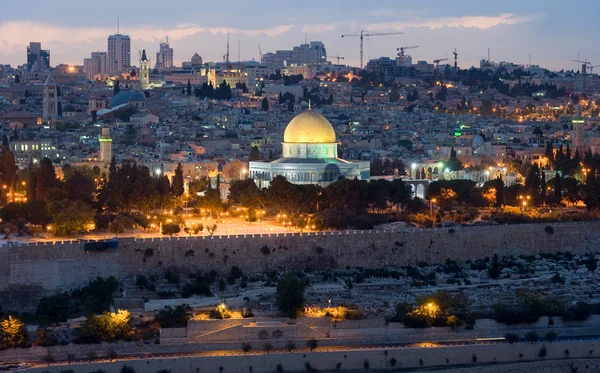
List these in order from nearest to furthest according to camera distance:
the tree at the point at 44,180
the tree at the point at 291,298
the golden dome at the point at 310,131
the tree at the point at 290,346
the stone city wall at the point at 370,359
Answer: the stone city wall at the point at 370,359 → the tree at the point at 290,346 → the tree at the point at 291,298 → the tree at the point at 44,180 → the golden dome at the point at 310,131

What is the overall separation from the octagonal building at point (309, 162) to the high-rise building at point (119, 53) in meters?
97.8

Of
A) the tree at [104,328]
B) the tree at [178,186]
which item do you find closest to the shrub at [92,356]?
the tree at [104,328]

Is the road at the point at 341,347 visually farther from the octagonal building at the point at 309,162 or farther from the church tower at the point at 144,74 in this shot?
the church tower at the point at 144,74

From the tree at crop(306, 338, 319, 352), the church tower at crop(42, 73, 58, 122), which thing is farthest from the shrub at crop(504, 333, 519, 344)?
the church tower at crop(42, 73, 58, 122)

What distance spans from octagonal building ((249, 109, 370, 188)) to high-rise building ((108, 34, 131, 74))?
3849 inches

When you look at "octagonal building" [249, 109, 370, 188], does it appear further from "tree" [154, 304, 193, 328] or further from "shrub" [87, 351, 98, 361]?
"shrub" [87, 351, 98, 361]

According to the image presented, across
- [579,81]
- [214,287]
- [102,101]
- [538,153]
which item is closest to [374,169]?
[538,153]

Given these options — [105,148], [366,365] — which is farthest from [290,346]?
[105,148]

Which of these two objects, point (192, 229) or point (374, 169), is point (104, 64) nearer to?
point (374, 169)

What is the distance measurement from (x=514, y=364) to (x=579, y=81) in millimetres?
106598

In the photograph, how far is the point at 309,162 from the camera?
47312 millimetres

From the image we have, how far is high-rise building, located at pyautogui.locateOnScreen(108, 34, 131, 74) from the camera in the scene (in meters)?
146

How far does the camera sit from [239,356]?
2900 cm

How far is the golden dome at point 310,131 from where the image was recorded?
4866 cm
